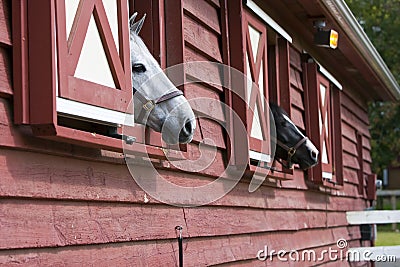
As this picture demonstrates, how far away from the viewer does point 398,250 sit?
9219 mm

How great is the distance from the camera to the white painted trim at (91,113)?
2893mm

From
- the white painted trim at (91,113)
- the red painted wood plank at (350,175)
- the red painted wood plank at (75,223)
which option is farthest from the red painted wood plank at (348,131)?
the white painted trim at (91,113)

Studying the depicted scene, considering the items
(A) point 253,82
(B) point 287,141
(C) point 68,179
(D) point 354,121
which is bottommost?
(C) point 68,179

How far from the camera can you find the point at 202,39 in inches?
189

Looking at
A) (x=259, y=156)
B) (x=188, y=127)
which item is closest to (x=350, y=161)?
(x=259, y=156)

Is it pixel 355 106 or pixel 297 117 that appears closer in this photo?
pixel 297 117

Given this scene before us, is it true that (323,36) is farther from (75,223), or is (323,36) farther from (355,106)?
(75,223)

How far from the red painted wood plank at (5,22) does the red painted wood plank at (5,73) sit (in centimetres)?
3

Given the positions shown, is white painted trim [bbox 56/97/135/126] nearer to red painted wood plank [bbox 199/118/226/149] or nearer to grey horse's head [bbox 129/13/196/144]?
grey horse's head [bbox 129/13/196/144]

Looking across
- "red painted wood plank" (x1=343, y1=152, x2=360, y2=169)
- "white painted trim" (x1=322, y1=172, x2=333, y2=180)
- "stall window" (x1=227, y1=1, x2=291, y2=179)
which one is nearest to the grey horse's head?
"stall window" (x1=227, y1=1, x2=291, y2=179)

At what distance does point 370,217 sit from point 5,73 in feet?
25.4

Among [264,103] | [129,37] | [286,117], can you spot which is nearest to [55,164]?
[129,37]

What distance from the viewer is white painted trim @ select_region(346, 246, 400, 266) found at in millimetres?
9227

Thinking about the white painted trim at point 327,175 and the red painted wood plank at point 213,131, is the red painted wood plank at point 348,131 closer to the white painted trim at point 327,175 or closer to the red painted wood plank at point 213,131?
the white painted trim at point 327,175
